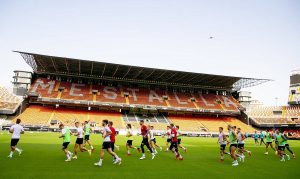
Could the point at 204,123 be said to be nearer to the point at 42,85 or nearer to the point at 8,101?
the point at 42,85

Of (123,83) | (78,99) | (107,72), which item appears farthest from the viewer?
(123,83)

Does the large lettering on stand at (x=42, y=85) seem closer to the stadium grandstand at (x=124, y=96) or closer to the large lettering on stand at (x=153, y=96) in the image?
the stadium grandstand at (x=124, y=96)

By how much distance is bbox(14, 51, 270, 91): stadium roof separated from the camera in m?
55.1

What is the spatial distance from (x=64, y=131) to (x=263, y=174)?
10.7 m

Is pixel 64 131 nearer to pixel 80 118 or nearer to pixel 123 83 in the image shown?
pixel 80 118

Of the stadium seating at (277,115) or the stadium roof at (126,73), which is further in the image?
the stadium seating at (277,115)

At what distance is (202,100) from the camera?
7131cm

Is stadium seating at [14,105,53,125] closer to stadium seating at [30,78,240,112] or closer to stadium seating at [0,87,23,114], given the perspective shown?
stadium seating at [0,87,23,114]

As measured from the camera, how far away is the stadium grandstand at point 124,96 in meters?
55.8

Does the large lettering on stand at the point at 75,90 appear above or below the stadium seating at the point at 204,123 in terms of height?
above

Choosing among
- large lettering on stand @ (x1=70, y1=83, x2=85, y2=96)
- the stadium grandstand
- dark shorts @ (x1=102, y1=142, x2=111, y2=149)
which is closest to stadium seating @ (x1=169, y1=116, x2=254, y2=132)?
the stadium grandstand

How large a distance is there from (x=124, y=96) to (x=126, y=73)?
21.2 feet

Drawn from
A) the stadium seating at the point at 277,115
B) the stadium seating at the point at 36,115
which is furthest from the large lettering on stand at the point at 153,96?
the stadium seating at the point at 277,115

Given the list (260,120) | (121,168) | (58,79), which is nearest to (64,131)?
(121,168)
